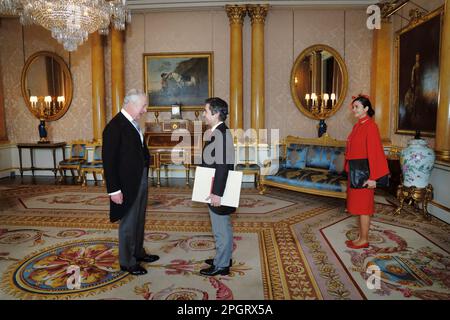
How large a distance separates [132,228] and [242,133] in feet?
16.8

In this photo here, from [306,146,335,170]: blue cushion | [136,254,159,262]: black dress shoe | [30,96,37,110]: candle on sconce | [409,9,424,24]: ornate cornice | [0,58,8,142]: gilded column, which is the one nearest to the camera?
[136,254,159,262]: black dress shoe

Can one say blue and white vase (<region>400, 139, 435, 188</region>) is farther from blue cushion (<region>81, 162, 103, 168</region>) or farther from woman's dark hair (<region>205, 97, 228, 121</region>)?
blue cushion (<region>81, 162, 103, 168</region>)

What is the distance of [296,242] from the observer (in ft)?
12.6

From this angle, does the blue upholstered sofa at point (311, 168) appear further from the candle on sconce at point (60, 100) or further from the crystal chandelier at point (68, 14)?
the candle on sconce at point (60, 100)

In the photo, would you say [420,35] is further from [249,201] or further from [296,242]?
[296,242]

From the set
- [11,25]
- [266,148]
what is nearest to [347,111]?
[266,148]

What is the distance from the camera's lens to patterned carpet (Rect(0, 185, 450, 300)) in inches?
107

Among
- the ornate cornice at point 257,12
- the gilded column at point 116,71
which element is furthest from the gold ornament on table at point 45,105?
the ornate cornice at point 257,12

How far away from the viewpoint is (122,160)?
2842 mm

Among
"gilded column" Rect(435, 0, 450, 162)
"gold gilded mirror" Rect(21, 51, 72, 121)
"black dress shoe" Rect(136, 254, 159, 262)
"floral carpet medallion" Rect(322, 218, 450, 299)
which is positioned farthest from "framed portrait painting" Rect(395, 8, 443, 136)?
"gold gilded mirror" Rect(21, 51, 72, 121)

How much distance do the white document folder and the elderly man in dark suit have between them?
52cm

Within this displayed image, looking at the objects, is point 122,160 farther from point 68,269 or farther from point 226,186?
point 68,269

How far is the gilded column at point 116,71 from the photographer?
7922 mm

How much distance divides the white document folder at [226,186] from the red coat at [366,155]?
143 centimetres
